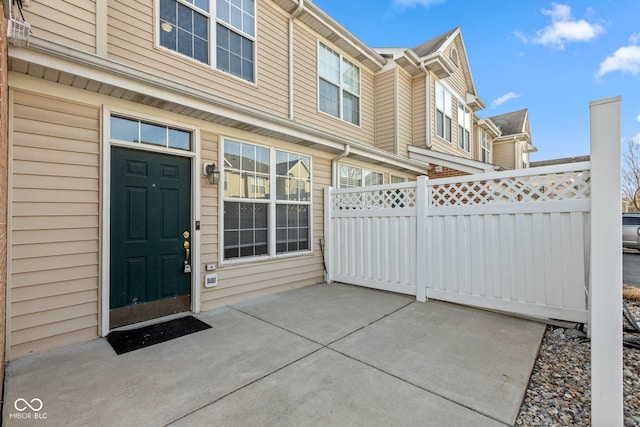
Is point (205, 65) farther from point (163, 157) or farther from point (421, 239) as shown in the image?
point (421, 239)

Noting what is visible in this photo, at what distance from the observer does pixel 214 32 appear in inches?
170

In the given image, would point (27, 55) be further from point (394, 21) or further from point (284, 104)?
point (394, 21)

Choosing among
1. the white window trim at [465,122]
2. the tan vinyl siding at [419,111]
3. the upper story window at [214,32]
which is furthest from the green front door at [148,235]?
the white window trim at [465,122]

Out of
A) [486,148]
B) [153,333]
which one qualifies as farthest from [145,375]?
[486,148]

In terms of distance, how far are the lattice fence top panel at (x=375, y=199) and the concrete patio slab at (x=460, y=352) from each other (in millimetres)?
1793

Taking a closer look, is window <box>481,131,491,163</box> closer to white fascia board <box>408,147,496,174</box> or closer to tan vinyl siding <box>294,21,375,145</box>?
white fascia board <box>408,147,496,174</box>

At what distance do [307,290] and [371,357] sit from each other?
2525mm

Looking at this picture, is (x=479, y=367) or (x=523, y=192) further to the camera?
(x=523, y=192)

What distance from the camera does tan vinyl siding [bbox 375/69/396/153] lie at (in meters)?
7.56

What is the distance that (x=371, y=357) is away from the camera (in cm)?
269

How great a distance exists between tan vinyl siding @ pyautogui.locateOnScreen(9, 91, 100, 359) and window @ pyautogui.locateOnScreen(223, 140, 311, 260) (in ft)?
5.25

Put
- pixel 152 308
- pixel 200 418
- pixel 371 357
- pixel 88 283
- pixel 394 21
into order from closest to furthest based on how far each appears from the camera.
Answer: pixel 200 418 → pixel 371 357 → pixel 88 283 → pixel 152 308 → pixel 394 21

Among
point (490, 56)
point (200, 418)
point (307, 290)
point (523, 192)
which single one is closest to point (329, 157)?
point (307, 290)

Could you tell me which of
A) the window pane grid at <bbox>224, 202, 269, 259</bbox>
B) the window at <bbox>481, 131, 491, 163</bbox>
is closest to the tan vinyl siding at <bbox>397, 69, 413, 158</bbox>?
the window pane grid at <bbox>224, 202, 269, 259</bbox>
